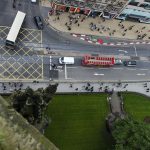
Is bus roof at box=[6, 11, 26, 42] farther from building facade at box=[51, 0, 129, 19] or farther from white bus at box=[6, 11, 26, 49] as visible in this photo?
building facade at box=[51, 0, 129, 19]

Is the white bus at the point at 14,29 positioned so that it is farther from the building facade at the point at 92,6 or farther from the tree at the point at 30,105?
the tree at the point at 30,105

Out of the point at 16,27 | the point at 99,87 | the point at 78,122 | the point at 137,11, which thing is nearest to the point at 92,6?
the point at 137,11

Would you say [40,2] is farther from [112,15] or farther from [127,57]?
[127,57]

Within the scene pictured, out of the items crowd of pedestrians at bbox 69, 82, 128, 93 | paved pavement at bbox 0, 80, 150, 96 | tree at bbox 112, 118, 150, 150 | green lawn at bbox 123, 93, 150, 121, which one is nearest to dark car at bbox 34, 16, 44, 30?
paved pavement at bbox 0, 80, 150, 96

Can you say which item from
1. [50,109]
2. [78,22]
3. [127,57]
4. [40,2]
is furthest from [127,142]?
[40,2]

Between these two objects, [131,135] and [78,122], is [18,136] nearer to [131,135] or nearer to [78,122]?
[131,135]

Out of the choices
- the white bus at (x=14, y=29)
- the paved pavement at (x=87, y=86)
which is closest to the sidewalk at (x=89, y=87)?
the paved pavement at (x=87, y=86)
